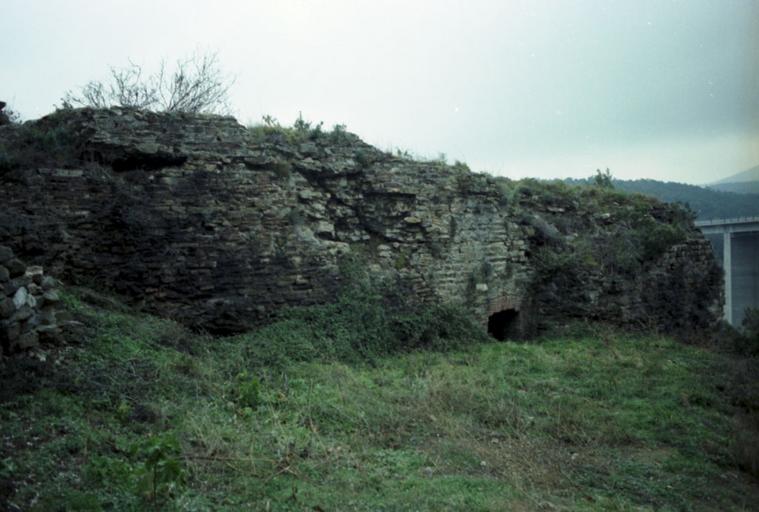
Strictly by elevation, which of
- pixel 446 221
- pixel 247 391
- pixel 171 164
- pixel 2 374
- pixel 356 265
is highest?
pixel 171 164

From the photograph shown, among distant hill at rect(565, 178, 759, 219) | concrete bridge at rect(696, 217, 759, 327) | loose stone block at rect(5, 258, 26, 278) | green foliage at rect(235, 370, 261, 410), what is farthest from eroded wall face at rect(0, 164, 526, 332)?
concrete bridge at rect(696, 217, 759, 327)

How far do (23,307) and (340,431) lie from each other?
3.17 meters

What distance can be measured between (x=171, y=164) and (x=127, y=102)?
7.28m

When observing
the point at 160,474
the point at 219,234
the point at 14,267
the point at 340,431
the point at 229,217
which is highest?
the point at 229,217

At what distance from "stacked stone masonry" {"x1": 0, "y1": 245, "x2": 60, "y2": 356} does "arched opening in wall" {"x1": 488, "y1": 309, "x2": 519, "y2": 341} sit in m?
7.66

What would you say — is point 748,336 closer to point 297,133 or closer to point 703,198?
point 297,133

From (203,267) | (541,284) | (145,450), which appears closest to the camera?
(145,450)

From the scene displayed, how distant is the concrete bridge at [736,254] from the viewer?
11453mm

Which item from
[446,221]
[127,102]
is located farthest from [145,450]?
[127,102]

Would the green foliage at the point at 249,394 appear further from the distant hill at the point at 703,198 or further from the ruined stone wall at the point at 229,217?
the distant hill at the point at 703,198

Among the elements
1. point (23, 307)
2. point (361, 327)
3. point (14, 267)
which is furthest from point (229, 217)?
point (23, 307)

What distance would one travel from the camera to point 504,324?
11.2 meters

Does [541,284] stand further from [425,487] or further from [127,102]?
[127,102]

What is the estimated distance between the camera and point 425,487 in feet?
14.1
